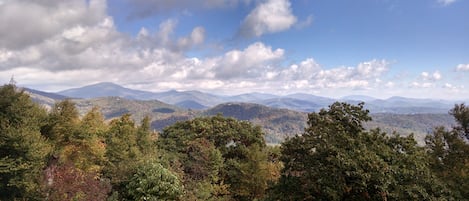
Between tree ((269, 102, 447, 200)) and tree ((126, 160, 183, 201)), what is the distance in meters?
Result: 7.63

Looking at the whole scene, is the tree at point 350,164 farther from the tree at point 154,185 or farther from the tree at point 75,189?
the tree at point 75,189

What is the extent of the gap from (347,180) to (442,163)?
11752mm

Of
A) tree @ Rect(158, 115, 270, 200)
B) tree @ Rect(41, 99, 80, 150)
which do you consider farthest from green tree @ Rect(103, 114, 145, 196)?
tree @ Rect(41, 99, 80, 150)

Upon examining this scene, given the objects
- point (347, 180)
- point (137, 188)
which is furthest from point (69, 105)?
point (347, 180)

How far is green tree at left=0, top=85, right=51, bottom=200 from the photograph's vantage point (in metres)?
23.6

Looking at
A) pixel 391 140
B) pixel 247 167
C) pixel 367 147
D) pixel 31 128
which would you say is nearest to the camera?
pixel 367 147

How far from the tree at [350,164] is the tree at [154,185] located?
763 cm

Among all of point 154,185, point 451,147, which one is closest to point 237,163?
point 154,185

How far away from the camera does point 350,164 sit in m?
14.7

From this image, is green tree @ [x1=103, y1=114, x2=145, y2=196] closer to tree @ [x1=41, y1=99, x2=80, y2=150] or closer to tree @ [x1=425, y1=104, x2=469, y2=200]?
tree @ [x1=41, y1=99, x2=80, y2=150]

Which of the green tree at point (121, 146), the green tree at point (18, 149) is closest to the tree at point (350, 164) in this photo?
the green tree at point (18, 149)

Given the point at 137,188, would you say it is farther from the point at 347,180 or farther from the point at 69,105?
the point at 69,105

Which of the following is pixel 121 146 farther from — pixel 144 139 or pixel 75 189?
pixel 75 189

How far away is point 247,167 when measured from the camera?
36500 millimetres
